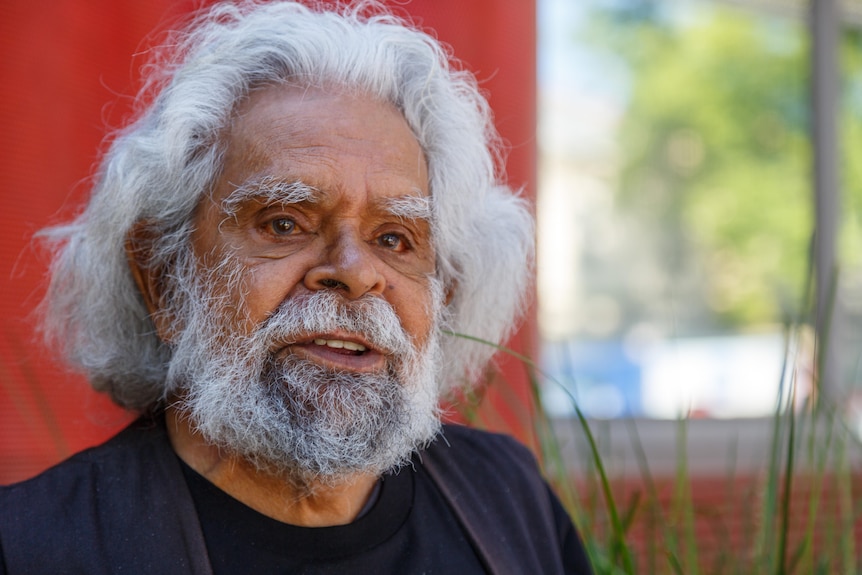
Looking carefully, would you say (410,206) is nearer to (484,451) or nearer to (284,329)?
(284,329)

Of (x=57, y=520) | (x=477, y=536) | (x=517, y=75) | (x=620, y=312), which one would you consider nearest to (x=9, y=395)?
(x=57, y=520)

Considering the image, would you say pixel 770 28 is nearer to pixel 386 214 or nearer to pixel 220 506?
pixel 386 214

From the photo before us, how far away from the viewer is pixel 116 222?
206 centimetres

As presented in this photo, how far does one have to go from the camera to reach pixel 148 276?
213 centimetres

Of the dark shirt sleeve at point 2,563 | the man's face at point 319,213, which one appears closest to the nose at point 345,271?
the man's face at point 319,213

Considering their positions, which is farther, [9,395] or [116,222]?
[9,395]

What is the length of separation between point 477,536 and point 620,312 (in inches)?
148

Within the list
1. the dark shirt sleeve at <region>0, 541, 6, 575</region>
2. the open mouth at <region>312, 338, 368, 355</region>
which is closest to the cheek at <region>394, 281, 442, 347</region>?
the open mouth at <region>312, 338, 368, 355</region>

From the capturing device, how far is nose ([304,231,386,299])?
1.86 metres

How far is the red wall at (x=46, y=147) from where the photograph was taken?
3.15 metres

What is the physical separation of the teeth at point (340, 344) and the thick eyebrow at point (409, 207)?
275 mm

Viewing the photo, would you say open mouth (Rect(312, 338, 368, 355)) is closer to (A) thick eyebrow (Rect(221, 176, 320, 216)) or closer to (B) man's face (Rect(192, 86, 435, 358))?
(B) man's face (Rect(192, 86, 435, 358))

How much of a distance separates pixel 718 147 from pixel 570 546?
164 inches

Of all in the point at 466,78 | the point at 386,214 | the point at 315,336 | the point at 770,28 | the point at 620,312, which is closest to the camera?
the point at 315,336
